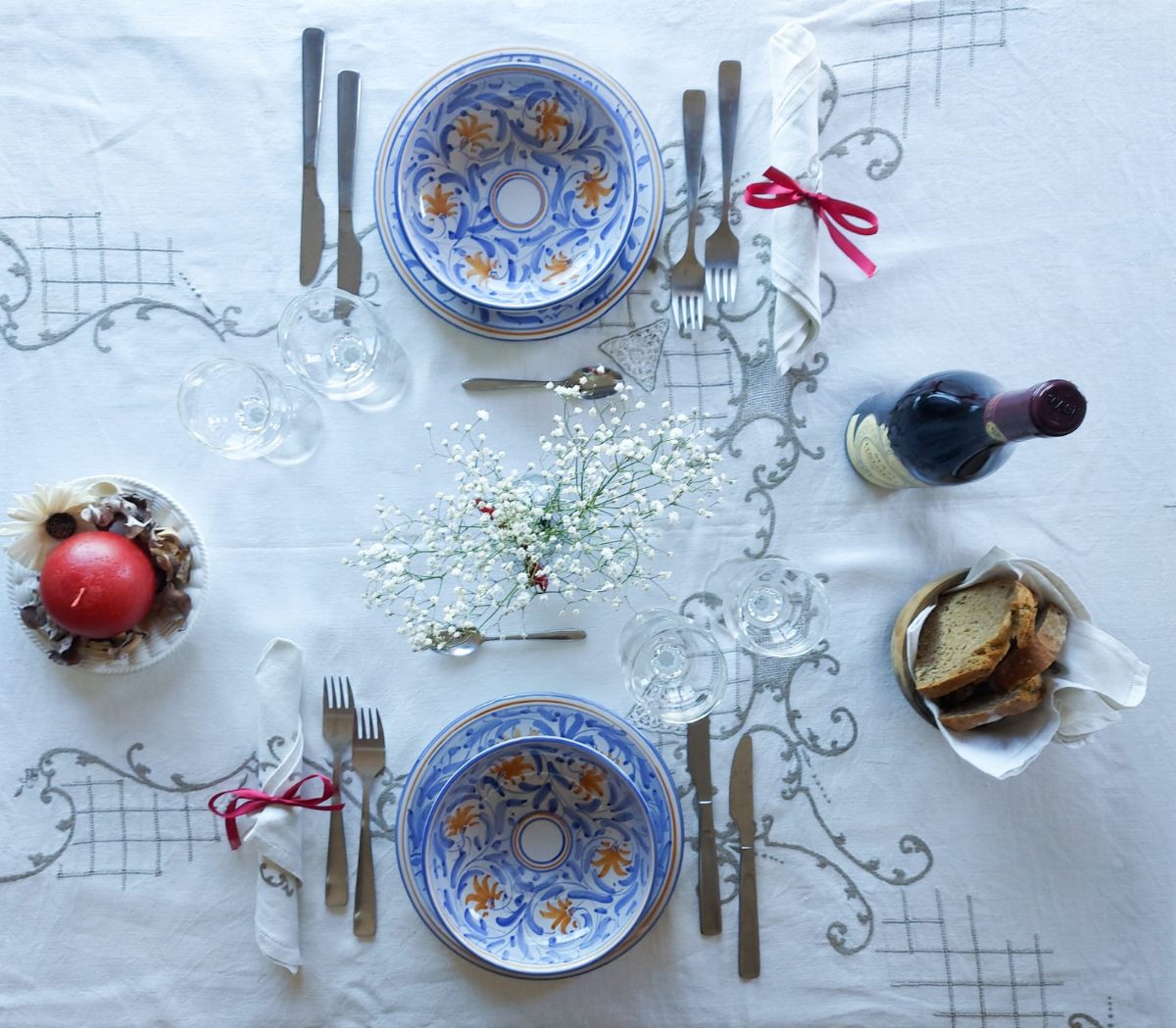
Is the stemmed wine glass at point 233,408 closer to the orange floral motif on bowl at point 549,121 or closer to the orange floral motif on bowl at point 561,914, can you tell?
the orange floral motif on bowl at point 549,121

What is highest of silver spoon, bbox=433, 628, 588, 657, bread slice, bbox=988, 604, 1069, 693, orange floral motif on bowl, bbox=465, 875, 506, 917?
silver spoon, bbox=433, 628, 588, 657

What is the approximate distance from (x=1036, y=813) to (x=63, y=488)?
1206 mm

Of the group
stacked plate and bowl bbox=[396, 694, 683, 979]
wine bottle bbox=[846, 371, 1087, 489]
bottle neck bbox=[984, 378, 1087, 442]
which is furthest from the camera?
stacked plate and bowl bbox=[396, 694, 683, 979]

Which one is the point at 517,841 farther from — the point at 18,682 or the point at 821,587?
the point at 18,682

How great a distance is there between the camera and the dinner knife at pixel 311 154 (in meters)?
1.18

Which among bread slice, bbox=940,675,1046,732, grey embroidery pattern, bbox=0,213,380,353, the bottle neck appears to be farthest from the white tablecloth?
the bottle neck

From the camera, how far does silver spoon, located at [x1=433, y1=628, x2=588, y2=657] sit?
3.80 feet

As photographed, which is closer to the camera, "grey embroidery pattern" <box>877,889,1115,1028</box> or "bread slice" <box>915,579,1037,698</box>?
"bread slice" <box>915,579,1037,698</box>

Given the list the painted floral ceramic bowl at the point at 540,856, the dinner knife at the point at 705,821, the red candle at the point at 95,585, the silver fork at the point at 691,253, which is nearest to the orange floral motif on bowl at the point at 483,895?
the painted floral ceramic bowl at the point at 540,856

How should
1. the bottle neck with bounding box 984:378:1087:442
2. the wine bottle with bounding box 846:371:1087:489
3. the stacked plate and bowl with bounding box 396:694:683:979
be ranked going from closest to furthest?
the bottle neck with bounding box 984:378:1087:442 → the wine bottle with bounding box 846:371:1087:489 → the stacked plate and bowl with bounding box 396:694:683:979

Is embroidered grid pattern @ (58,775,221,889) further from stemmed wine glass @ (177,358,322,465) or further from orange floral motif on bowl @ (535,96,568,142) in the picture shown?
orange floral motif on bowl @ (535,96,568,142)

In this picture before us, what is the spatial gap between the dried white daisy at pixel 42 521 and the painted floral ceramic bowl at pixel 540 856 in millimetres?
529

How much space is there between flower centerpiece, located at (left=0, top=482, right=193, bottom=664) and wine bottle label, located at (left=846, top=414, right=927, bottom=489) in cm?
79

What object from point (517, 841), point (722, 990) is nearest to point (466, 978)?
point (517, 841)
